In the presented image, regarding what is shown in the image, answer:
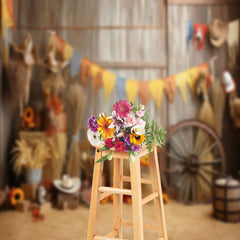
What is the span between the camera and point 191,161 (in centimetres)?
425

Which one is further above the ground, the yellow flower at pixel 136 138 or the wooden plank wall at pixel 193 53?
the wooden plank wall at pixel 193 53

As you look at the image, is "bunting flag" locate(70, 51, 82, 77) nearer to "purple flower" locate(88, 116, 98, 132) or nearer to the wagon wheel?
the wagon wheel

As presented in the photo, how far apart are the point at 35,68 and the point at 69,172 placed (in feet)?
4.01

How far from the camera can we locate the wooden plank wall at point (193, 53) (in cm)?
439

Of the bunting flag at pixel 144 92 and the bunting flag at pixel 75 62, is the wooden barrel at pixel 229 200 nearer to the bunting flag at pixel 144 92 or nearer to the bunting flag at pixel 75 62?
the bunting flag at pixel 144 92

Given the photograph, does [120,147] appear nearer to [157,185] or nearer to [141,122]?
[141,122]

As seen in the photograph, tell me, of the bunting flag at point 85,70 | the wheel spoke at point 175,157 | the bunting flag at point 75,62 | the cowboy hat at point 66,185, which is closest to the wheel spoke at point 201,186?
the wheel spoke at point 175,157

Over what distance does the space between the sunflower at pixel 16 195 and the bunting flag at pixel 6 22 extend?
1.31 m

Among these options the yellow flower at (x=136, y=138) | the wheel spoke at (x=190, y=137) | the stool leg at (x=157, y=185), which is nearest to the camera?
the yellow flower at (x=136, y=138)

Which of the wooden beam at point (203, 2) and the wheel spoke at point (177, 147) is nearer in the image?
the wheel spoke at point (177, 147)

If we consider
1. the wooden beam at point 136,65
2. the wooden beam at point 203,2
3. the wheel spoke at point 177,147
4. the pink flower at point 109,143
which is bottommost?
the wheel spoke at point 177,147

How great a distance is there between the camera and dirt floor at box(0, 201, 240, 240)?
10.3 ft

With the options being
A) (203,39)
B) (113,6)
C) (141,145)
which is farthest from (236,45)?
(141,145)

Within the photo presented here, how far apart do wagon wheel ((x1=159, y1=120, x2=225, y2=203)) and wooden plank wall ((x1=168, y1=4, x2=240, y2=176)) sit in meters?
0.17
